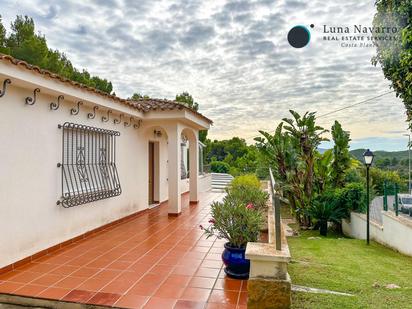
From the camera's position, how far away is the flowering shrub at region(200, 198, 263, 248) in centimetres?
503

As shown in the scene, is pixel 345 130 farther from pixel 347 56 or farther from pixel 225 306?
pixel 225 306

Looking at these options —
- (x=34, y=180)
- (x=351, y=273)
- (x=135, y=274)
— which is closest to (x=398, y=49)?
(x=351, y=273)

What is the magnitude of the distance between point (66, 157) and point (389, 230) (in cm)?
989

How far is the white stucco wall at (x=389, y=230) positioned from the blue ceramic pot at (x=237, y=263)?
5887 mm

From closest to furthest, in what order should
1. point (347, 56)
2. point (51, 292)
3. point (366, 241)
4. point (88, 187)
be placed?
point (51, 292), point (88, 187), point (366, 241), point (347, 56)

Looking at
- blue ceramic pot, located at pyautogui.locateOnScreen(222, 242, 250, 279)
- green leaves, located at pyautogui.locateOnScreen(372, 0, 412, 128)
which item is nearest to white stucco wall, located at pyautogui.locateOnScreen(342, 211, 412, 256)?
green leaves, located at pyautogui.locateOnScreen(372, 0, 412, 128)

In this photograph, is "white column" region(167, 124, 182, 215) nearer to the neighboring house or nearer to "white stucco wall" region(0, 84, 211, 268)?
the neighboring house

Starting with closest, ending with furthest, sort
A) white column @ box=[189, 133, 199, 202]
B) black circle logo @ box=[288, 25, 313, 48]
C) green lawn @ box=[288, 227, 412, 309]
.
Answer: green lawn @ box=[288, 227, 412, 309] < black circle logo @ box=[288, 25, 313, 48] < white column @ box=[189, 133, 199, 202]

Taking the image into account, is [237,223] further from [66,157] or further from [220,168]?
[220,168]

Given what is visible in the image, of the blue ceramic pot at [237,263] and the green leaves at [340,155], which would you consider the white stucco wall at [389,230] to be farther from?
the blue ceramic pot at [237,263]

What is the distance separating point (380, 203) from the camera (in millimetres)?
11133

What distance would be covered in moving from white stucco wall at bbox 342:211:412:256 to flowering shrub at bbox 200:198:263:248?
5.76 m

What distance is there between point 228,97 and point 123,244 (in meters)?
16.0

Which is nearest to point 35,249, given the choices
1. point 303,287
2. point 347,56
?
point 303,287
